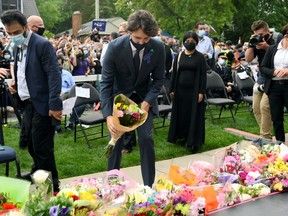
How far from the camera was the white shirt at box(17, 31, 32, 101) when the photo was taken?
429 centimetres

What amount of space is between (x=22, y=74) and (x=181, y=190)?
2523 millimetres

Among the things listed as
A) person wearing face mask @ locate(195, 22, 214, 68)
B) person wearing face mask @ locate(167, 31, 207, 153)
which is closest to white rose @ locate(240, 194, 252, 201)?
person wearing face mask @ locate(167, 31, 207, 153)

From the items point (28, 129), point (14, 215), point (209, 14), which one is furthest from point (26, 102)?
point (209, 14)

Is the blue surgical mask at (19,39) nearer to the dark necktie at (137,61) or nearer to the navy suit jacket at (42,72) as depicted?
the navy suit jacket at (42,72)

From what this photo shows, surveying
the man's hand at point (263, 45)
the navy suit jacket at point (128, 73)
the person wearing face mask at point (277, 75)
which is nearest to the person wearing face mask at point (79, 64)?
the man's hand at point (263, 45)

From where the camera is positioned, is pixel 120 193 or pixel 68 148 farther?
pixel 68 148

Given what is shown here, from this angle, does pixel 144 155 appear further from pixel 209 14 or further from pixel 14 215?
pixel 209 14

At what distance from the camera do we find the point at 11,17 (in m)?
4.14

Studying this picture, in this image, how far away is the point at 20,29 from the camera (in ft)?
13.9

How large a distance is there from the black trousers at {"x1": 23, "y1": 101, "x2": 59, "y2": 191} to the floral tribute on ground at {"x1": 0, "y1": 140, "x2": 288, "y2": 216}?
1891mm

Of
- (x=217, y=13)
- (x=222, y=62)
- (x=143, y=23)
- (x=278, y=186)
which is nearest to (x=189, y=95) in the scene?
(x=143, y=23)

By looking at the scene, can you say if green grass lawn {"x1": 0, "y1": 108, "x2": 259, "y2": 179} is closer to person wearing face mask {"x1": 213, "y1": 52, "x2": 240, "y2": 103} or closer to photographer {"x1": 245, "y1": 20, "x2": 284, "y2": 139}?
photographer {"x1": 245, "y1": 20, "x2": 284, "y2": 139}

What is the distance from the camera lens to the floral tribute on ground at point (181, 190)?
82.9 inches

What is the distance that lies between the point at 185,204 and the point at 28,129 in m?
2.68
